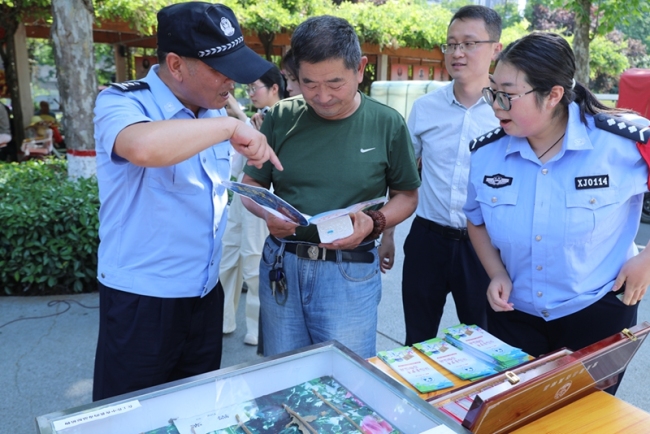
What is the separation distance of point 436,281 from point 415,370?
1128 millimetres

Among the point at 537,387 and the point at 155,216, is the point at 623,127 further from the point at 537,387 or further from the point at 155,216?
the point at 155,216

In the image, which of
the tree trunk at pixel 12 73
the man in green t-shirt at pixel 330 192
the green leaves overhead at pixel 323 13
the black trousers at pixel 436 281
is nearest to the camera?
the man in green t-shirt at pixel 330 192

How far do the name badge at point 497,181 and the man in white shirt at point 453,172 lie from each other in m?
0.65

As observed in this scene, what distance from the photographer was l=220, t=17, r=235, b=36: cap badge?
1609 mm

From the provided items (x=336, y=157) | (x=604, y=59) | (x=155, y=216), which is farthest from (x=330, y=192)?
(x=604, y=59)

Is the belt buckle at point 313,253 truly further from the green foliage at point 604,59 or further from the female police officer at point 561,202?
the green foliage at point 604,59

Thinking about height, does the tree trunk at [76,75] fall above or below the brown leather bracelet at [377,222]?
above

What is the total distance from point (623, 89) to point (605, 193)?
813 centimetres

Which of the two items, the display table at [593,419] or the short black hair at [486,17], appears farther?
the short black hair at [486,17]

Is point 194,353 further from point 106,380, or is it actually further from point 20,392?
point 20,392

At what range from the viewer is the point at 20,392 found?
3178 millimetres

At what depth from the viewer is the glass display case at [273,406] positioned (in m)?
1.18

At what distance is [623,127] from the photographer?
178cm

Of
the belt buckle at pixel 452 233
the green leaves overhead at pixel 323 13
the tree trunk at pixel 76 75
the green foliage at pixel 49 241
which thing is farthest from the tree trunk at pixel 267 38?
the belt buckle at pixel 452 233
